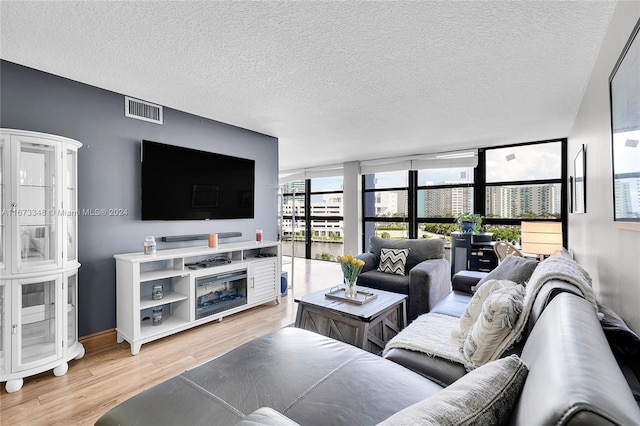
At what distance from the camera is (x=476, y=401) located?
67cm

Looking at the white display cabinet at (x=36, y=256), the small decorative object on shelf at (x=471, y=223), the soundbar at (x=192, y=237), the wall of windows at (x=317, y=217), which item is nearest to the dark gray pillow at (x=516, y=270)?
the small decorative object on shelf at (x=471, y=223)

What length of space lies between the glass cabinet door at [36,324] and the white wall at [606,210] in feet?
11.2

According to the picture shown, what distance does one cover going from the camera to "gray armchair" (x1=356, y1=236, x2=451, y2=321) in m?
3.07

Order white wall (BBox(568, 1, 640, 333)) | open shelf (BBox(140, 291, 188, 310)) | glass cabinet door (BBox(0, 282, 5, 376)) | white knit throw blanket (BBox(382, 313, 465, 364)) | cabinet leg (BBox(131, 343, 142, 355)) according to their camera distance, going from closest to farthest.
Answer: white wall (BBox(568, 1, 640, 333))
white knit throw blanket (BBox(382, 313, 465, 364))
glass cabinet door (BBox(0, 282, 5, 376))
cabinet leg (BBox(131, 343, 142, 355))
open shelf (BBox(140, 291, 188, 310))

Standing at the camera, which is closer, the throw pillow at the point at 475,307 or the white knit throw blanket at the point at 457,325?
the white knit throw blanket at the point at 457,325

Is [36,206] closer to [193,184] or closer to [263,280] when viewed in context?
[193,184]

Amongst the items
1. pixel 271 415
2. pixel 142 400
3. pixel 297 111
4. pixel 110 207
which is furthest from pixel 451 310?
pixel 110 207

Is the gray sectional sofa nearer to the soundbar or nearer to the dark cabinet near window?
the soundbar

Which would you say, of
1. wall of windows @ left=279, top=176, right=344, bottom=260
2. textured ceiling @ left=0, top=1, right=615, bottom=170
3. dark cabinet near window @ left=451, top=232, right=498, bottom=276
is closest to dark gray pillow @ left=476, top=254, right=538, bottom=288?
textured ceiling @ left=0, top=1, right=615, bottom=170

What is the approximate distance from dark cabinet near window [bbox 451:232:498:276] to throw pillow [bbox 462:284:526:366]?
10.6 ft

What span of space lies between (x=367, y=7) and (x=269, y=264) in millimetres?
2924

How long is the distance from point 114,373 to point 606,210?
3.46 meters

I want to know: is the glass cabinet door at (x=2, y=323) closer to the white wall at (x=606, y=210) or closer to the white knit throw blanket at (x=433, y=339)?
the white knit throw blanket at (x=433, y=339)

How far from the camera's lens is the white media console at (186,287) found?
261 centimetres
